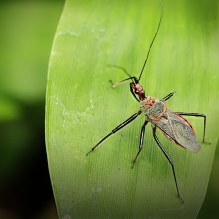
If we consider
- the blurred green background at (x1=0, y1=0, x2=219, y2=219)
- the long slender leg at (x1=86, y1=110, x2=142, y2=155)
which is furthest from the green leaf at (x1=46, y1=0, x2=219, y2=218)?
the blurred green background at (x1=0, y1=0, x2=219, y2=219)

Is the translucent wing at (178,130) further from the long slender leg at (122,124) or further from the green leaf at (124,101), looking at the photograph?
the long slender leg at (122,124)

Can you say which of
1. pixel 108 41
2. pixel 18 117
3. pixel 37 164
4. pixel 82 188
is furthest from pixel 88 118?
pixel 37 164

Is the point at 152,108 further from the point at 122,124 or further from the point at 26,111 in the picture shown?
the point at 26,111

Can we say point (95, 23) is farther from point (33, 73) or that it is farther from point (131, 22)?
point (33, 73)

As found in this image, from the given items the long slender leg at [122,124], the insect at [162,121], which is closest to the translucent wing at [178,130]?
the insect at [162,121]

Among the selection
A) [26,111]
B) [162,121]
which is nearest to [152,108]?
[162,121]

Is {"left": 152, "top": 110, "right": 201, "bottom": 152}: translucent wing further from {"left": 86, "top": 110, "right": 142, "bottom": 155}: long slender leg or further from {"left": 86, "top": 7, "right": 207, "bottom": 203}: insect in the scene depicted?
{"left": 86, "top": 110, "right": 142, "bottom": 155}: long slender leg
